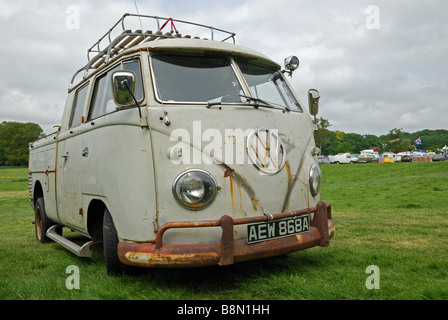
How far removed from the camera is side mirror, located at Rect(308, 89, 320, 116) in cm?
474

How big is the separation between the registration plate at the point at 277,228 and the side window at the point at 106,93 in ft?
5.16

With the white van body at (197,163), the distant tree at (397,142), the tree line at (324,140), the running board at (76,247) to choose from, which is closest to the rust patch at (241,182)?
the white van body at (197,163)

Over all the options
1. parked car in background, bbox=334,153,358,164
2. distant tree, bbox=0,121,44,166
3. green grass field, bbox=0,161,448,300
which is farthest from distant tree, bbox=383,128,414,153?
green grass field, bbox=0,161,448,300

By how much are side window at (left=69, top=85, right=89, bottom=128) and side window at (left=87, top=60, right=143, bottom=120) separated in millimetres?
402

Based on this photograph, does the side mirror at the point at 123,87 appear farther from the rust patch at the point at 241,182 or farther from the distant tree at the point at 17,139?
the distant tree at the point at 17,139

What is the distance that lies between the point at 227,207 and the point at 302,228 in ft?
2.68

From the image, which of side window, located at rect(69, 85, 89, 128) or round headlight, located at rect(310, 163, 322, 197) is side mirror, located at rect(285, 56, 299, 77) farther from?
side window, located at rect(69, 85, 89, 128)

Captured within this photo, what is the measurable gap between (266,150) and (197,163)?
2.35 ft

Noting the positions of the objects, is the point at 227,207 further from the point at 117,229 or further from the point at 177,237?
the point at 117,229

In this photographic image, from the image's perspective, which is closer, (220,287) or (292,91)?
(220,287)

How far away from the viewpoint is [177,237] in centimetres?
329

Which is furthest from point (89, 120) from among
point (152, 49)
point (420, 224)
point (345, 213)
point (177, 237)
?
point (345, 213)

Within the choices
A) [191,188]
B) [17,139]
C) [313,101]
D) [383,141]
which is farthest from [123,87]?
[383,141]

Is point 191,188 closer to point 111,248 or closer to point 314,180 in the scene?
point 111,248
